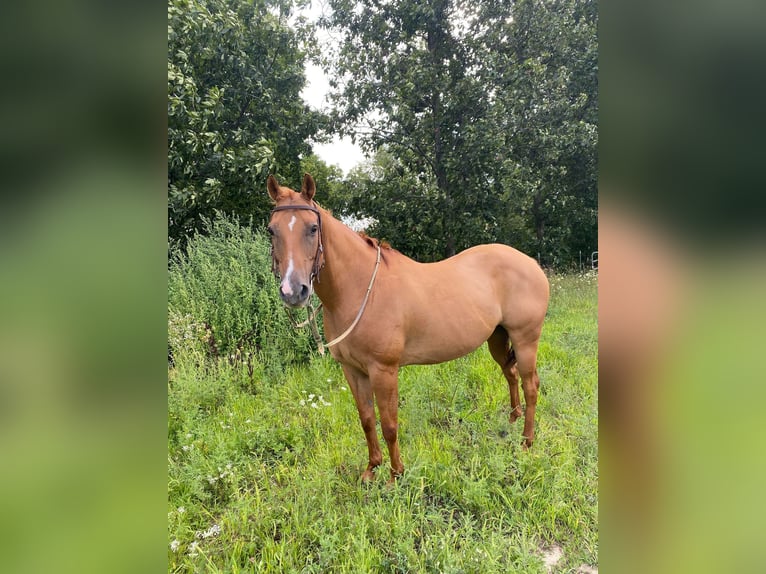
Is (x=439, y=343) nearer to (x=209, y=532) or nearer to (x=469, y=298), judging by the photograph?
(x=469, y=298)

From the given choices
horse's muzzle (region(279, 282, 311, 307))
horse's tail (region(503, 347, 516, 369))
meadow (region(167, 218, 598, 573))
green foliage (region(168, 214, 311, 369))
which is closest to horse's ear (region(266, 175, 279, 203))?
horse's muzzle (region(279, 282, 311, 307))

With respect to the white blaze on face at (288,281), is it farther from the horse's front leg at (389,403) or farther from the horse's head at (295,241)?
the horse's front leg at (389,403)

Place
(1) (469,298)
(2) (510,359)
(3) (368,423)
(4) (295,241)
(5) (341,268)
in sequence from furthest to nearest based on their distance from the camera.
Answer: (2) (510,359) → (1) (469,298) → (3) (368,423) → (5) (341,268) → (4) (295,241)

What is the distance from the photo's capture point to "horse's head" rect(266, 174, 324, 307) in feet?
5.74

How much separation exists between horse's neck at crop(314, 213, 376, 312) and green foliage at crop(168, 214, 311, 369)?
82.2 inches

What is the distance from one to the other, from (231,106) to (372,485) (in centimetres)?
724

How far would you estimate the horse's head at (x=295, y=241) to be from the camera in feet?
5.74

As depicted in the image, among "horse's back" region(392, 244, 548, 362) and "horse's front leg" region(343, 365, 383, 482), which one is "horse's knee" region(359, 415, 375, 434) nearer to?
"horse's front leg" region(343, 365, 383, 482)

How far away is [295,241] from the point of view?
6.01 feet

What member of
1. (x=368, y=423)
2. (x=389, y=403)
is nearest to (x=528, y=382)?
(x=389, y=403)

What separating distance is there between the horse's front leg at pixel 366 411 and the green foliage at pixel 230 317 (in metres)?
1.74
